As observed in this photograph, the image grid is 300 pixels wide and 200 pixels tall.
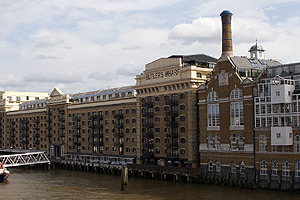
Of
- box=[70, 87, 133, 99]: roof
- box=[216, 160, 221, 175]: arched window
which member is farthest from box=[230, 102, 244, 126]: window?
box=[70, 87, 133, 99]: roof

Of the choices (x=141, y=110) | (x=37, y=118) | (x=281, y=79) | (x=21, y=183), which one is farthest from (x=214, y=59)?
(x=37, y=118)

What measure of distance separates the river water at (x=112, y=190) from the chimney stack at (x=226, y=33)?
75.4 ft

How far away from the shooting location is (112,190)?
71.4 meters

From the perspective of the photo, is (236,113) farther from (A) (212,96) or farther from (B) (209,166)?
(B) (209,166)

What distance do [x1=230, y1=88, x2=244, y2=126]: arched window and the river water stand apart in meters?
10.5

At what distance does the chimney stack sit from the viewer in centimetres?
7769

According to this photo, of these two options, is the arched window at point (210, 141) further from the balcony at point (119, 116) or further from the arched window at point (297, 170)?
the balcony at point (119, 116)

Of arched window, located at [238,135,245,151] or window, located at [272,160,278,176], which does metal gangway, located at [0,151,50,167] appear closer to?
arched window, located at [238,135,245,151]

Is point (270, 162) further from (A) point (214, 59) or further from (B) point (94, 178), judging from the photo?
(B) point (94, 178)

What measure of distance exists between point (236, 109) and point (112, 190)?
23292 mm

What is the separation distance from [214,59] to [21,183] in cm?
4419

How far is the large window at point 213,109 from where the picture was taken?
75.4m

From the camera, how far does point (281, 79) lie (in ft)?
214

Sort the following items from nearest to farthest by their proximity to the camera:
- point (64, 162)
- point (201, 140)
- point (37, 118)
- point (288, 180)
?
point (288, 180) → point (201, 140) → point (64, 162) → point (37, 118)
